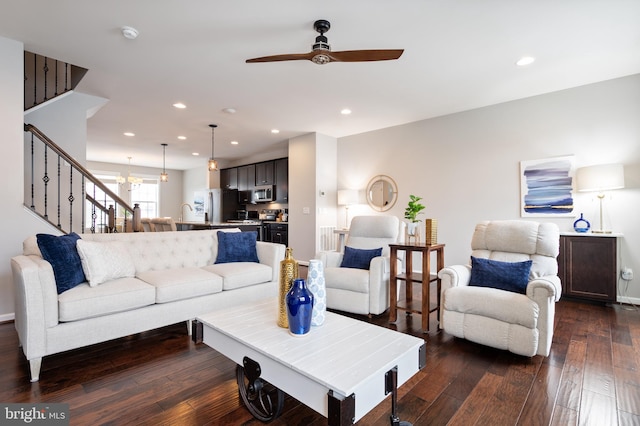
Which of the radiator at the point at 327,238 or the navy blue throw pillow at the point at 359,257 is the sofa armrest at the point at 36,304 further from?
the radiator at the point at 327,238

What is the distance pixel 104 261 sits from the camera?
2.48m

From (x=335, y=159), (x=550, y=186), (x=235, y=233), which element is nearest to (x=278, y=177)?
(x=335, y=159)

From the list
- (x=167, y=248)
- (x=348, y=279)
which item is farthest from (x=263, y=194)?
(x=348, y=279)

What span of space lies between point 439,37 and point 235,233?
112 inches

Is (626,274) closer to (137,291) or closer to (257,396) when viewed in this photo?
(257,396)

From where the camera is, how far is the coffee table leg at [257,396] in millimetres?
1509

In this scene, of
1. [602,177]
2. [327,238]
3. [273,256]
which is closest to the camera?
[273,256]

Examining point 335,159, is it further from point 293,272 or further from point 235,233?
point 293,272

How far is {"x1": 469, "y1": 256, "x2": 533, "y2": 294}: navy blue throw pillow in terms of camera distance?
2.53 metres

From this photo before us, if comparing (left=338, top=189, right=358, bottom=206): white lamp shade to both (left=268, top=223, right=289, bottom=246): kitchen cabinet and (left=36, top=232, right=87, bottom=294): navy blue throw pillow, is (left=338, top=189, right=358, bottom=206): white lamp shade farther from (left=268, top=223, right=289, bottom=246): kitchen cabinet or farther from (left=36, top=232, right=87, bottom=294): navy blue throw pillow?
(left=36, top=232, right=87, bottom=294): navy blue throw pillow

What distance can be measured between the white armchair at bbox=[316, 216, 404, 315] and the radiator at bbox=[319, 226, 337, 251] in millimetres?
2542

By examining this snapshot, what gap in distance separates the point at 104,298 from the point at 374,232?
2614 mm

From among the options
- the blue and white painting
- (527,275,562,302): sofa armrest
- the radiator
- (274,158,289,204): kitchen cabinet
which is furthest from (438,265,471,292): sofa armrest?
(274,158,289,204): kitchen cabinet

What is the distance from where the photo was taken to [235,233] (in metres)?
3.60
